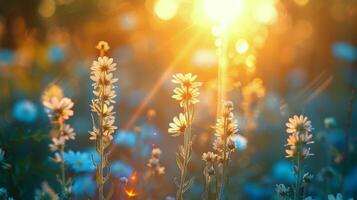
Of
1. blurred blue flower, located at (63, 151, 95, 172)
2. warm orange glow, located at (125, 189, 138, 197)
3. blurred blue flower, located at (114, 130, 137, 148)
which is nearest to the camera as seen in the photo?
warm orange glow, located at (125, 189, 138, 197)

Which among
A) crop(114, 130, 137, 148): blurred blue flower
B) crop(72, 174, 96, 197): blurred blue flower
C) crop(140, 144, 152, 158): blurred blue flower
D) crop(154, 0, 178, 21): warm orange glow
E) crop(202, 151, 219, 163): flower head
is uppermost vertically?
crop(154, 0, 178, 21): warm orange glow

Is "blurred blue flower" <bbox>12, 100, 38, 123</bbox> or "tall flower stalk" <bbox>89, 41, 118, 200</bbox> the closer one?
"tall flower stalk" <bbox>89, 41, 118, 200</bbox>

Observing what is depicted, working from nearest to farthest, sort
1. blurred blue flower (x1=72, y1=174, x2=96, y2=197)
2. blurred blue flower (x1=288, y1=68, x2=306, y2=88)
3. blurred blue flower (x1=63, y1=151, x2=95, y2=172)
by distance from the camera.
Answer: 1. blurred blue flower (x1=63, y1=151, x2=95, y2=172)
2. blurred blue flower (x1=72, y1=174, x2=96, y2=197)
3. blurred blue flower (x1=288, y1=68, x2=306, y2=88)

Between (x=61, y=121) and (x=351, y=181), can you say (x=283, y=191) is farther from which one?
(x=351, y=181)

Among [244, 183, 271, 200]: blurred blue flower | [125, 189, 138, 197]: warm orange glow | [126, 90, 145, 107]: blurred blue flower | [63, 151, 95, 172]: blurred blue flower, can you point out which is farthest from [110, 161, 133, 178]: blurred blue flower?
[126, 90, 145, 107]: blurred blue flower

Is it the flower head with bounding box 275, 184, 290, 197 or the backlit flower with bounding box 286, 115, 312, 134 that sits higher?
the backlit flower with bounding box 286, 115, 312, 134

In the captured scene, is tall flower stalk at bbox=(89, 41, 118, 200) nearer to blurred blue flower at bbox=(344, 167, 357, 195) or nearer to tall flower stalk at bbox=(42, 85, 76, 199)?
tall flower stalk at bbox=(42, 85, 76, 199)

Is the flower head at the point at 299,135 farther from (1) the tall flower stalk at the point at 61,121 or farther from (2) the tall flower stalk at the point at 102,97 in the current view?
(1) the tall flower stalk at the point at 61,121
